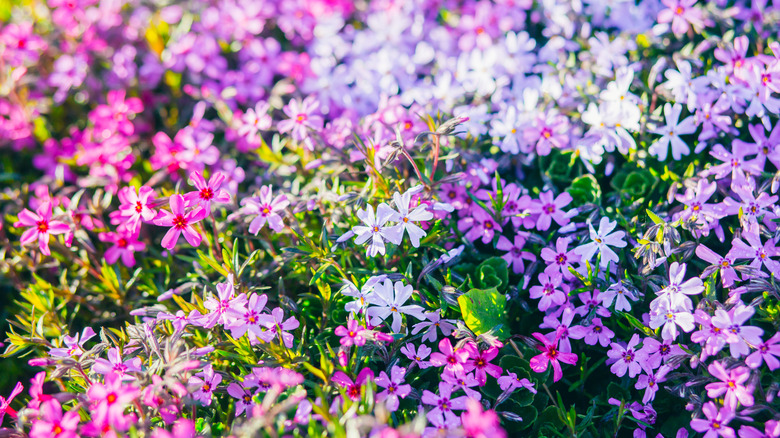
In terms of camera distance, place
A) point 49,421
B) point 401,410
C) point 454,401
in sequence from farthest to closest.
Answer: point 401,410, point 454,401, point 49,421

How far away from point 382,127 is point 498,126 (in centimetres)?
54

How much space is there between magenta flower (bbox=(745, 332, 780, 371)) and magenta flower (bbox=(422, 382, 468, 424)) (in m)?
0.92

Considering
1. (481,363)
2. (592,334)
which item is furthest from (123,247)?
(592,334)

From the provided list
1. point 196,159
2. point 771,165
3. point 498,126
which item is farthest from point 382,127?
point 771,165

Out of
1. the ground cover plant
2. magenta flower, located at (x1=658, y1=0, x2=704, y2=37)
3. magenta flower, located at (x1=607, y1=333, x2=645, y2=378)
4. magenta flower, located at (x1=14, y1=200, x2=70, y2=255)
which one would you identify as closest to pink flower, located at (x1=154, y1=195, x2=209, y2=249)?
the ground cover plant

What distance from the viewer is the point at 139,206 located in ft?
6.59

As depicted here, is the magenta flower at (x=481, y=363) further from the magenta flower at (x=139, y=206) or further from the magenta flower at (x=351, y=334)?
the magenta flower at (x=139, y=206)

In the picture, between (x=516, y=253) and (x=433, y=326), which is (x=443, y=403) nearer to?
(x=433, y=326)

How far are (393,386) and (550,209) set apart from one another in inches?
39.5

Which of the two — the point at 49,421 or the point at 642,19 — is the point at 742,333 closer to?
the point at 642,19

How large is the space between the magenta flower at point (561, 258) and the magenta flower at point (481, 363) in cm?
41

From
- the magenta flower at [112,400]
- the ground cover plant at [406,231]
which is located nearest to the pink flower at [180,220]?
the ground cover plant at [406,231]

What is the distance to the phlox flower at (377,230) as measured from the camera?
1922 mm

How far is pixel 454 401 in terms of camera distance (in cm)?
183
